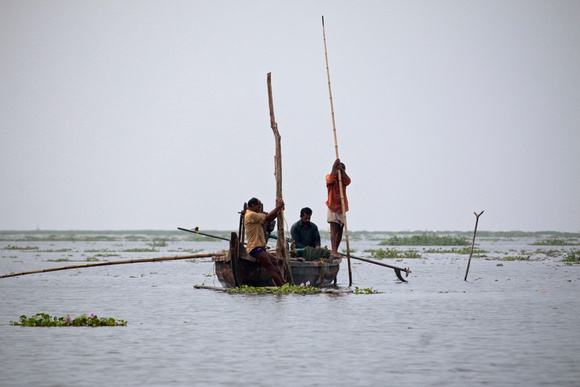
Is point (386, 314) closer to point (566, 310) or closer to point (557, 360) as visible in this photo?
point (566, 310)

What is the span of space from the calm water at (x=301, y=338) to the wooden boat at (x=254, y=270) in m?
0.74

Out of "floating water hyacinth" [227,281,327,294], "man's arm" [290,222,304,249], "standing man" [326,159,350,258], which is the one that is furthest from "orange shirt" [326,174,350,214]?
"floating water hyacinth" [227,281,327,294]

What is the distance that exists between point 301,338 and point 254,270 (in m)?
7.04

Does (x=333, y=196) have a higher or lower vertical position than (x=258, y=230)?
higher

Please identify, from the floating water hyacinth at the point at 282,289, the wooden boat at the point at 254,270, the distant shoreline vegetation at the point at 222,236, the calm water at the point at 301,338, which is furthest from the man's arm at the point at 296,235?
the distant shoreline vegetation at the point at 222,236

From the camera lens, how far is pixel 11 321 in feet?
43.2

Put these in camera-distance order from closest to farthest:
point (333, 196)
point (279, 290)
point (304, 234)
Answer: point (279, 290) → point (304, 234) → point (333, 196)

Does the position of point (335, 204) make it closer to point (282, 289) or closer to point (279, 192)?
point (279, 192)

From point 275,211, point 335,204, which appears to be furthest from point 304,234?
point 275,211

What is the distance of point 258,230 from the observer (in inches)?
700

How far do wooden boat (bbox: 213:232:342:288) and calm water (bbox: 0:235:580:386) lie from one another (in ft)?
2.43

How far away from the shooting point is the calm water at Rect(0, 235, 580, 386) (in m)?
9.09

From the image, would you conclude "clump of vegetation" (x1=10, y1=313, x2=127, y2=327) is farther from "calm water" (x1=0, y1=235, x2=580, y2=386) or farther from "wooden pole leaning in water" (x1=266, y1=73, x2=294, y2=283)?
"wooden pole leaning in water" (x1=266, y1=73, x2=294, y2=283)

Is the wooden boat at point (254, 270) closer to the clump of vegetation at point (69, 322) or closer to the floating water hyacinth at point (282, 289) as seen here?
the floating water hyacinth at point (282, 289)
